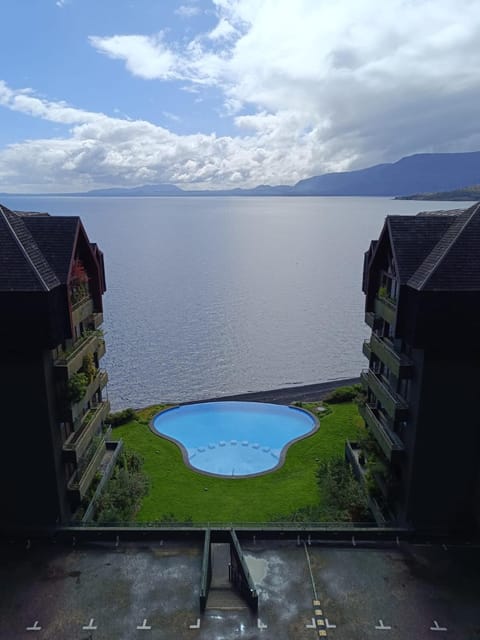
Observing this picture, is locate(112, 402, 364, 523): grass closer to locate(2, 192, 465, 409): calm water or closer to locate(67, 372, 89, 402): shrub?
locate(67, 372, 89, 402): shrub

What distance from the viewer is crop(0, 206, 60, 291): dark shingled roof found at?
890 inches

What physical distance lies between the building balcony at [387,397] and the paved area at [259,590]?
732 centimetres

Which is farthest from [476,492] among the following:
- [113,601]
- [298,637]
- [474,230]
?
[113,601]

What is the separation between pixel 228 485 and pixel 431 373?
69.6 feet

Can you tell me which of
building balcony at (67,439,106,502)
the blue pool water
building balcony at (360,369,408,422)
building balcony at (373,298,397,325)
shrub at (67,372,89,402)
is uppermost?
building balcony at (373,298,397,325)

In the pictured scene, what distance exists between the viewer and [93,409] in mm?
30766

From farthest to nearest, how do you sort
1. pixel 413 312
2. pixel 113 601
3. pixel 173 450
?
1. pixel 173 450
2. pixel 413 312
3. pixel 113 601

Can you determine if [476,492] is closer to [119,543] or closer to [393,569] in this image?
[393,569]

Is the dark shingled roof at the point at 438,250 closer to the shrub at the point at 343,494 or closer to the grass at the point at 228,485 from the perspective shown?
the grass at the point at 228,485

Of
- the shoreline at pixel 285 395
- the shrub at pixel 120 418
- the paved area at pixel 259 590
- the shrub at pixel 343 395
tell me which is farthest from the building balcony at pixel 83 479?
the shrub at pixel 343 395

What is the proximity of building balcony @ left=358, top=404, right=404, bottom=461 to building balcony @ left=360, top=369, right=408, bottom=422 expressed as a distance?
1265 mm

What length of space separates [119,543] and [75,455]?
539 cm

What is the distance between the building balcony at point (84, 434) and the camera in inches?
1022

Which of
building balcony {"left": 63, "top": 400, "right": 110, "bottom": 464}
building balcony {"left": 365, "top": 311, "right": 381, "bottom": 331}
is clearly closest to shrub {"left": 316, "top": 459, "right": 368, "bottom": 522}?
building balcony {"left": 365, "top": 311, "right": 381, "bottom": 331}
